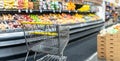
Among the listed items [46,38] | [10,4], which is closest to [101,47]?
[46,38]

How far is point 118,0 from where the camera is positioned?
19.8 metres

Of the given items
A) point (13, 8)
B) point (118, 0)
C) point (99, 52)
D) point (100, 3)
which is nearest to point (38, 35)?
point (13, 8)

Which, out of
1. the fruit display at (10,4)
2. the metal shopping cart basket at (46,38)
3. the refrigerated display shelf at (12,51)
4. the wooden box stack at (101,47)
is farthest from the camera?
the wooden box stack at (101,47)

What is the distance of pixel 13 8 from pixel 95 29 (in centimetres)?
585

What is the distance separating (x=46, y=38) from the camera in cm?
381

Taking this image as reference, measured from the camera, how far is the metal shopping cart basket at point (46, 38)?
3605 mm

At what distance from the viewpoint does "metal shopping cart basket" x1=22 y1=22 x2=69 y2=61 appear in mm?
3605

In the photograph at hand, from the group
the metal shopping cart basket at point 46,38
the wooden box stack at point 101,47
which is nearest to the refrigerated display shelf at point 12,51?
the metal shopping cart basket at point 46,38

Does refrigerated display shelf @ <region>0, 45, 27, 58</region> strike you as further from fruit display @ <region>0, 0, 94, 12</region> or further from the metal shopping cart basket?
fruit display @ <region>0, 0, 94, 12</region>

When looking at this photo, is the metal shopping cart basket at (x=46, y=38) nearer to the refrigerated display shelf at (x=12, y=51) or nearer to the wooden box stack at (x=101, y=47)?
the refrigerated display shelf at (x=12, y=51)

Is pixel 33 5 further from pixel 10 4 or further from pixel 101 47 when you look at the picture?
pixel 101 47

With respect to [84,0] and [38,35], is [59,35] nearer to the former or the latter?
[38,35]

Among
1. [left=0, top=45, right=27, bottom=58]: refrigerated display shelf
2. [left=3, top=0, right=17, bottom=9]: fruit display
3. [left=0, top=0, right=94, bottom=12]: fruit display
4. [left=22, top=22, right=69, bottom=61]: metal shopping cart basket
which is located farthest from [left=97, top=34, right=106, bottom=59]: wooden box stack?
[left=3, top=0, right=17, bottom=9]: fruit display

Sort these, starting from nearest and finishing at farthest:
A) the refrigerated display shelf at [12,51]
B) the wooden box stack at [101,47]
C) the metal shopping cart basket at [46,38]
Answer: the metal shopping cart basket at [46,38]
the refrigerated display shelf at [12,51]
the wooden box stack at [101,47]
